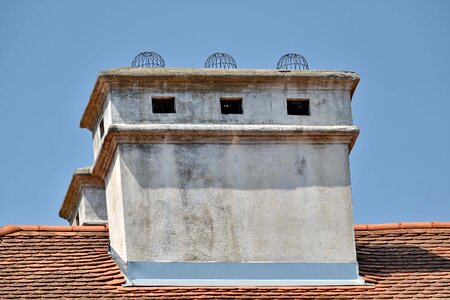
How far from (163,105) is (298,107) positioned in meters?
2.44

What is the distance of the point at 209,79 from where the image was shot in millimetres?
33844

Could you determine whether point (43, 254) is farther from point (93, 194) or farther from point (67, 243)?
point (93, 194)

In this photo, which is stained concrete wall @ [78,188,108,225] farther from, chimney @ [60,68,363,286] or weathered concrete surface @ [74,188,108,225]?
chimney @ [60,68,363,286]

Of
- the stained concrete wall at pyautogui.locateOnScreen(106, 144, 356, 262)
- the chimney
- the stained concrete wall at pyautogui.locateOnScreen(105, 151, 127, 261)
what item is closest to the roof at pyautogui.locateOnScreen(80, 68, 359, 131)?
the chimney

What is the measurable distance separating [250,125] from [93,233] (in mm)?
3416

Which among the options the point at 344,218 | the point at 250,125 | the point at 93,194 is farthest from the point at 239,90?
the point at 93,194

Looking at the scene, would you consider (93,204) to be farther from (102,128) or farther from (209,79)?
(209,79)

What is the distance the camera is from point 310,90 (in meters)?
34.4

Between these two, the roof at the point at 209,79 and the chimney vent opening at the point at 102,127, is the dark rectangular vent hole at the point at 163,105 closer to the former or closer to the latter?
the roof at the point at 209,79

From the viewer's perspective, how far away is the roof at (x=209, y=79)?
111ft

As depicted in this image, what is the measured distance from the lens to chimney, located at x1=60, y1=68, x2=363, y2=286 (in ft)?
108

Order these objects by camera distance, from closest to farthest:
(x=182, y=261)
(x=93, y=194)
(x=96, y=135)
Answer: (x=182, y=261) → (x=96, y=135) → (x=93, y=194)

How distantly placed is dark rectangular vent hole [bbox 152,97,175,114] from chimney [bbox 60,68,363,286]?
0.02 m

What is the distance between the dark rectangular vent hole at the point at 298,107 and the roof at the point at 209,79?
28cm
